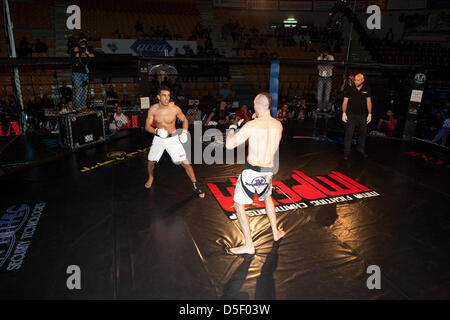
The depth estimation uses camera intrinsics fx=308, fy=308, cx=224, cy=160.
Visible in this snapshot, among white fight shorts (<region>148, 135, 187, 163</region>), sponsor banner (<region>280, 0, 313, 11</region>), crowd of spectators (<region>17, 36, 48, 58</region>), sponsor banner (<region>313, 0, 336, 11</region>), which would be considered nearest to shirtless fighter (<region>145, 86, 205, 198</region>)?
white fight shorts (<region>148, 135, 187, 163</region>)

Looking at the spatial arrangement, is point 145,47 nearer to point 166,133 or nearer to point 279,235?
point 166,133

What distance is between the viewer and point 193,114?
897cm

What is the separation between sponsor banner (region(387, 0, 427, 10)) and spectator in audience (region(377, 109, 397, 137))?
1168cm

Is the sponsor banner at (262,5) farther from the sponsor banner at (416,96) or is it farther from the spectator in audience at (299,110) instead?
the sponsor banner at (416,96)

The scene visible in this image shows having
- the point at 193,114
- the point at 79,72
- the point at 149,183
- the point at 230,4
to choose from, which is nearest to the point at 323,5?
the point at 230,4

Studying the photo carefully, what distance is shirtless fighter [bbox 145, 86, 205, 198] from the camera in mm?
4363

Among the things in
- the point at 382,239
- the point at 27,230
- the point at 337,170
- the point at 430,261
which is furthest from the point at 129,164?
the point at 430,261

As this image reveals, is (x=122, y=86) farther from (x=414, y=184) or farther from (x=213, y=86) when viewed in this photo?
(x=414, y=184)

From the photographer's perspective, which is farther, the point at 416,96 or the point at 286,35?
the point at 286,35

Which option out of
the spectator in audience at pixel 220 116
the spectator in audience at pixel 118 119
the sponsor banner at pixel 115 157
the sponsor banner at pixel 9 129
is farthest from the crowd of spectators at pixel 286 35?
the sponsor banner at pixel 9 129

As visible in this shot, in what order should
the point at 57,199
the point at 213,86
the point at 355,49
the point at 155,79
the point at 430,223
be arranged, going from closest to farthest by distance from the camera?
1. the point at 430,223
2. the point at 57,199
3. the point at 155,79
4. the point at 213,86
5. the point at 355,49

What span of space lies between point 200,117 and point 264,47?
8.11 metres

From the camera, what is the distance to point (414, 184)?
4988 millimetres

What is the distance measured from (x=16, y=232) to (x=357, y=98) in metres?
5.82
